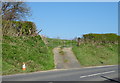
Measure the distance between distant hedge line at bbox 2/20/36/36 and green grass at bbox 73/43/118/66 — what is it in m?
6.74

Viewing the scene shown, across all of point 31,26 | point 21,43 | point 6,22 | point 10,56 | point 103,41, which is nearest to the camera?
point 10,56

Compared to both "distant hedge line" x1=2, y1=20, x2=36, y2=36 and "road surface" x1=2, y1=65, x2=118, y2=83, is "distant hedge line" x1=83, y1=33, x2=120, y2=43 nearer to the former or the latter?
"distant hedge line" x1=2, y1=20, x2=36, y2=36

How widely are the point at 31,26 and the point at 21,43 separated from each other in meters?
6.90

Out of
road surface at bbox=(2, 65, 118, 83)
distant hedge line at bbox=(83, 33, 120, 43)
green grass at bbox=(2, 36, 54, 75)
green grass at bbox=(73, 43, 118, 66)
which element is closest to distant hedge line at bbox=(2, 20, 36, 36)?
green grass at bbox=(2, 36, 54, 75)

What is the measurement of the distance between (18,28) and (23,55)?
9823mm

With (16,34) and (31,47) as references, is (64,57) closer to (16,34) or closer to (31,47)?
(31,47)

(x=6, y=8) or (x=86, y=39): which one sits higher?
(x=6, y=8)

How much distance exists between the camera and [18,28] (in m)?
34.1

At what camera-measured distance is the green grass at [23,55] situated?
21120 mm

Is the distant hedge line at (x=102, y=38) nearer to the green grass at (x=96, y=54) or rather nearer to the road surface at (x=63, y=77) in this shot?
the green grass at (x=96, y=54)

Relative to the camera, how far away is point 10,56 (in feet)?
76.1

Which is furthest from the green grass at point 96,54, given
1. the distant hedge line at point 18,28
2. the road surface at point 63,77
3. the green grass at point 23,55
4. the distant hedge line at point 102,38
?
the road surface at point 63,77

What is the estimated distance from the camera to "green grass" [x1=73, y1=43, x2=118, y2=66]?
31.7 metres

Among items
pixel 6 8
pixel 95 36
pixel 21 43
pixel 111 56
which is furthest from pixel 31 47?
pixel 95 36
